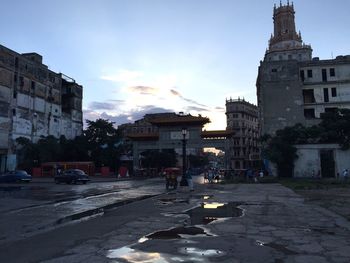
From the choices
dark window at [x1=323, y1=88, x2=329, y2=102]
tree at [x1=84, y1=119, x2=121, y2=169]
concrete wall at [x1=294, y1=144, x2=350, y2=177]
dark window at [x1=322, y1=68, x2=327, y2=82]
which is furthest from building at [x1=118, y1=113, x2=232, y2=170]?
dark window at [x1=322, y1=68, x2=327, y2=82]

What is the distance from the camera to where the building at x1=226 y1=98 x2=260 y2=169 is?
108375mm

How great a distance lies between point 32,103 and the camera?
65.2m

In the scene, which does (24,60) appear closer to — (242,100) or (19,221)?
(19,221)

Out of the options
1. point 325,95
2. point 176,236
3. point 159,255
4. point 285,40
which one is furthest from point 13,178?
point 285,40

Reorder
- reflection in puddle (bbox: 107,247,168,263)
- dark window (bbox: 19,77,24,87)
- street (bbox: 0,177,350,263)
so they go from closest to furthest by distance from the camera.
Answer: reflection in puddle (bbox: 107,247,168,263)
street (bbox: 0,177,350,263)
dark window (bbox: 19,77,24,87)

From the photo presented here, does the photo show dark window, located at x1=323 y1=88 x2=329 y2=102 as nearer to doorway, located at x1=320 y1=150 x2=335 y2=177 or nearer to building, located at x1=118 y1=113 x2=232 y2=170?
doorway, located at x1=320 y1=150 x2=335 y2=177

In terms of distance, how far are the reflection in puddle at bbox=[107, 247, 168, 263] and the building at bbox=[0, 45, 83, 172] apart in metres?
55.8

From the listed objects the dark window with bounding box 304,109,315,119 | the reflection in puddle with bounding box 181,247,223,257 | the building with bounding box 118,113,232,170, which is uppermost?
the dark window with bounding box 304,109,315,119

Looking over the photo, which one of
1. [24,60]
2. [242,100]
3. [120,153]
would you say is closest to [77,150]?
[120,153]

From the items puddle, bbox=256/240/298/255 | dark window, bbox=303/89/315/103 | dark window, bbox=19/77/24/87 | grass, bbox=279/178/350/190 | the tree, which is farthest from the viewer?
the tree

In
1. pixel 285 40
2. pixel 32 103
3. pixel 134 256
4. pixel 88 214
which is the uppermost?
pixel 285 40

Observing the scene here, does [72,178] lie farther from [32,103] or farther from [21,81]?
[32,103]

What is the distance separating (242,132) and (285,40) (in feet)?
121

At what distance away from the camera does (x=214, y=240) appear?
26.8 feet
